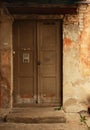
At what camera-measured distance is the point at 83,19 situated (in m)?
9.46

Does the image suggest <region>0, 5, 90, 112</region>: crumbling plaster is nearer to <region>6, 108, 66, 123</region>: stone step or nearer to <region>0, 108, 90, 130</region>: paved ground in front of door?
<region>0, 108, 90, 130</region>: paved ground in front of door

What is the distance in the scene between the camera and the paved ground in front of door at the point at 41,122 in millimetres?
8250

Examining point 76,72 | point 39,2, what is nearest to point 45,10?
point 39,2

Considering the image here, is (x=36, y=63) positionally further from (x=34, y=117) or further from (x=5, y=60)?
(x=34, y=117)

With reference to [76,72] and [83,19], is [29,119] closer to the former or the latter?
[76,72]

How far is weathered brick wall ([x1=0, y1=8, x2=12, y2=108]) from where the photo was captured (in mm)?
9477

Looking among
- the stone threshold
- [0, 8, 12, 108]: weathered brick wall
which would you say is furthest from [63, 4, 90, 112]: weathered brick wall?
[0, 8, 12, 108]: weathered brick wall

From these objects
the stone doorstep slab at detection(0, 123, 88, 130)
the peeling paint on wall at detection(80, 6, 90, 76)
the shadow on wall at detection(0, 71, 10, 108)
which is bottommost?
the stone doorstep slab at detection(0, 123, 88, 130)

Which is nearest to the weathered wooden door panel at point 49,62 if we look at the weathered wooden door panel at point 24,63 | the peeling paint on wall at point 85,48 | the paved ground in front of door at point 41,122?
the weathered wooden door panel at point 24,63

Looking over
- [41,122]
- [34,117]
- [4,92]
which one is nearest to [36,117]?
[34,117]

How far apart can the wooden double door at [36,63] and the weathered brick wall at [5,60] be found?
234mm

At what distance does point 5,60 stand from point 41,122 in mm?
1985

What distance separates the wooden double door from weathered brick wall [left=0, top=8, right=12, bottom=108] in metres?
0.23

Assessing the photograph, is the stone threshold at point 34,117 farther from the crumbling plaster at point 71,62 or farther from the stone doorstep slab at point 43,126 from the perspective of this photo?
the crumbling plaster at point 71,62
